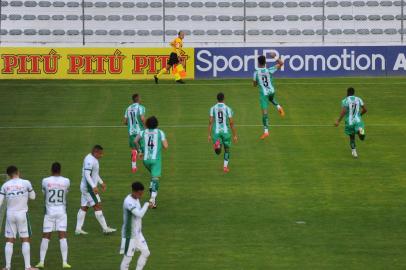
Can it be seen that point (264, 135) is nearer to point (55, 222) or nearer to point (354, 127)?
point (354, 127)

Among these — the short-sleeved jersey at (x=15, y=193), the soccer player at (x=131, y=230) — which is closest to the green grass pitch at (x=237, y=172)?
the short-sleeved jersey at (x=15, y=193)

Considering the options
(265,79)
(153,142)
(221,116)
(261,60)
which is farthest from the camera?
(265,79)

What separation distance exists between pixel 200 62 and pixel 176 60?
9.42 ft

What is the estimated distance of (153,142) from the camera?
79.7 feet

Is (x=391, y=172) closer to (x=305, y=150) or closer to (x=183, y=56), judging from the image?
(x=305, y=150)

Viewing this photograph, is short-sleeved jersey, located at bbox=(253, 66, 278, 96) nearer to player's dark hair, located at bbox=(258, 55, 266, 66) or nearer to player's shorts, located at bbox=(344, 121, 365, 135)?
player's dark hair, located at bbox=(258, 55, 266, 66)

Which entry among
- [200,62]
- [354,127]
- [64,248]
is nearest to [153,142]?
[64,248]

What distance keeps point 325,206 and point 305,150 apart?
634 centimetres

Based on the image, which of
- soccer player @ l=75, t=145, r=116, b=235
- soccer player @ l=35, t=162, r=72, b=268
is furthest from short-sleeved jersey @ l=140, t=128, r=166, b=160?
soccer player @ l=35, t=162, r=72, b=268

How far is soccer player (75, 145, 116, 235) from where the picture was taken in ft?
72.2

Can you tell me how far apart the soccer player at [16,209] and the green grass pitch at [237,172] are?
0.97m

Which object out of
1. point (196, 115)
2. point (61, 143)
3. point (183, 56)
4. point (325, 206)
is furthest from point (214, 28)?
point (325, 206)

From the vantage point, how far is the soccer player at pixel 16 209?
64.4 feet

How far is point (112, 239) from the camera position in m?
22.8
